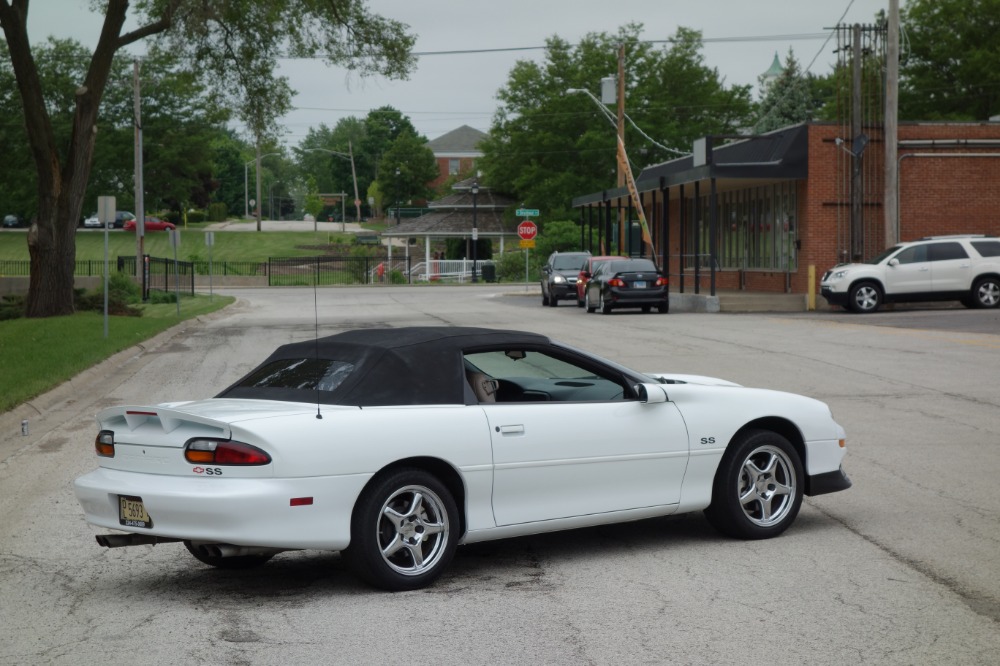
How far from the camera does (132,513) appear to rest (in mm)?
6355

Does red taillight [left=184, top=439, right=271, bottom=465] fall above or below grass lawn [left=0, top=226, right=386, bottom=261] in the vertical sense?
below

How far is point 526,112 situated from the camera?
80.2 m

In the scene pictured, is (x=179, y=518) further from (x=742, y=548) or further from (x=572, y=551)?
(x=742, y=548)

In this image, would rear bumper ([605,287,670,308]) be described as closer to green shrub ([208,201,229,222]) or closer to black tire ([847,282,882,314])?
black tire ([847,282,882,314])

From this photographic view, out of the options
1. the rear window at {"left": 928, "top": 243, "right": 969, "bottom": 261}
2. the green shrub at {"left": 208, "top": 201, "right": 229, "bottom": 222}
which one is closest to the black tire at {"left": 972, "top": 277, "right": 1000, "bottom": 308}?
the rear window at {"left": 928, "top": 243, "right": 969, "bottom": 261}

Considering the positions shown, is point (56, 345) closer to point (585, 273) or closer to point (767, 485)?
point (767, 485)

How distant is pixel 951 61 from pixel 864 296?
41.9 metres

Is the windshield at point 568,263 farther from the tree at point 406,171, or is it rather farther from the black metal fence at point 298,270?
the tree at point 406,171

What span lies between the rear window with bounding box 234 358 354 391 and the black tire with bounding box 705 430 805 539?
94.6 inches

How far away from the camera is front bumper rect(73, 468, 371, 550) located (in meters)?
6.03

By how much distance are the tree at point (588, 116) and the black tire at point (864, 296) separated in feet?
148

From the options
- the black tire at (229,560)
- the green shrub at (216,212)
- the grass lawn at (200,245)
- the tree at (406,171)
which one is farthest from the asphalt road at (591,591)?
the tree at (406,171)

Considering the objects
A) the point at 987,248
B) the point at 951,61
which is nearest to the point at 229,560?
the point at 987,248

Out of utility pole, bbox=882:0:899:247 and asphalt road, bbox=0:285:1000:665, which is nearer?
asphalt road, bbox=0:285:1000:665
